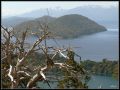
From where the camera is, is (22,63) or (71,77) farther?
(71,77)

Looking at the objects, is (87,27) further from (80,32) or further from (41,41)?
(41,41)

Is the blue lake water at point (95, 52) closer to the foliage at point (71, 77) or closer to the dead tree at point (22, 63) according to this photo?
the foliage at point (71, 77)

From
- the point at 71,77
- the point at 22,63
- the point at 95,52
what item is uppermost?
the point at 22,63

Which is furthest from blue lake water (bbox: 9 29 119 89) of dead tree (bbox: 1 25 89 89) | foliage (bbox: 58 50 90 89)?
dead tree (bbox: 1 25 89 89)

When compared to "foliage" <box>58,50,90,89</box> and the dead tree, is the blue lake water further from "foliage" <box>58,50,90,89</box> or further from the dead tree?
the dead tree

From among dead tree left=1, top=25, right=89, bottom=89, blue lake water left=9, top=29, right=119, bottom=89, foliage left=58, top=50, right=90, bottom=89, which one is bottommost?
blue lake water left=9, top=29, right=119, bottom=89

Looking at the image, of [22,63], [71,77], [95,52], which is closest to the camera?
[22,63]

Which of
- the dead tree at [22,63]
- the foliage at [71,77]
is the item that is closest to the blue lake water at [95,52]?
the foliage at [71,77]

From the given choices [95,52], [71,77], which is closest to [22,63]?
[71,77]

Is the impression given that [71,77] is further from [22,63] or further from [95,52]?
[95,52]

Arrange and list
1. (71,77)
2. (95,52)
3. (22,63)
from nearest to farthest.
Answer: (22,63) < (71,77) < (95,52)

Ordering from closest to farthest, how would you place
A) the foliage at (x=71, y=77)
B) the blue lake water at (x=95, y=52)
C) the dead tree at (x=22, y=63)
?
the dead tree at (x=22, y=63), the foliage at (x=71, y=77), the blue lake water at (x=95, y=52)

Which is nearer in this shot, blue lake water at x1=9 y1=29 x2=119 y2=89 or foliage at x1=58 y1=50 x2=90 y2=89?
foliage at x1=58 y1=50 x2=90 y2=89

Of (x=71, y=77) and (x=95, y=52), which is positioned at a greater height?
(x=71, y=77)
